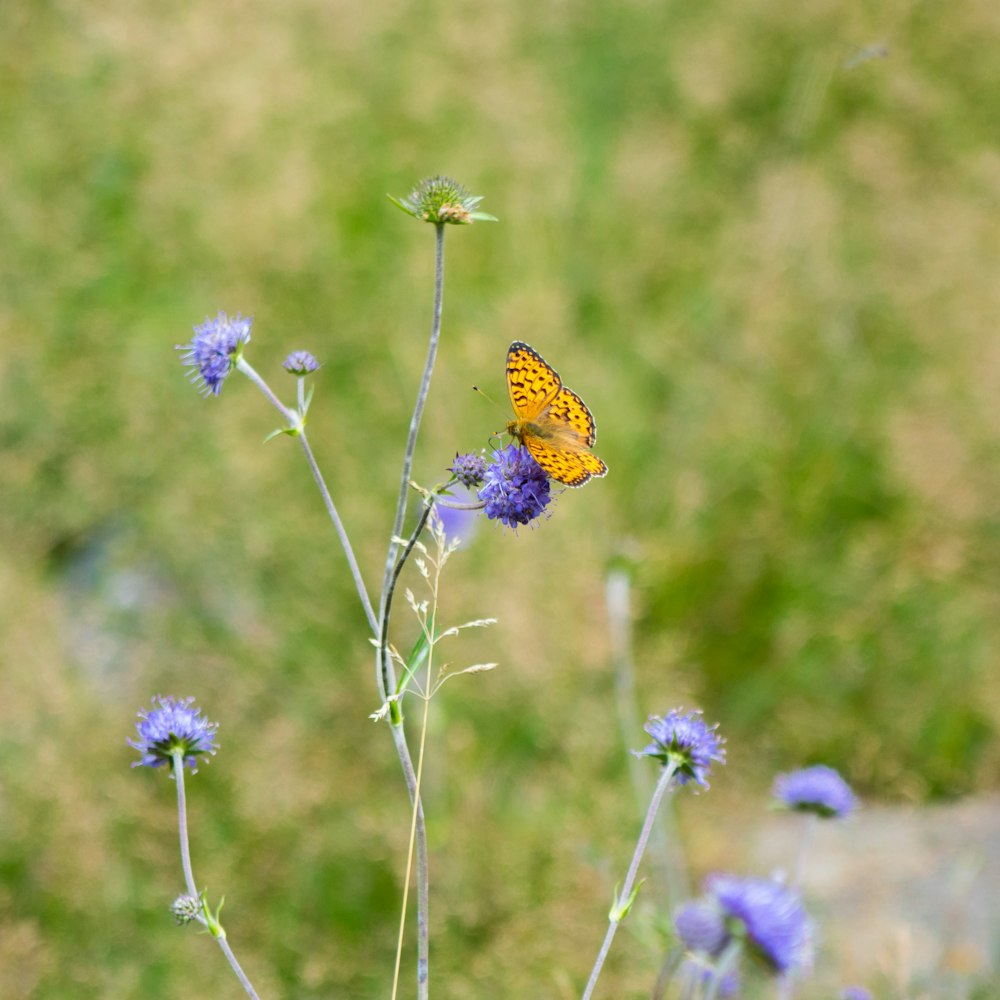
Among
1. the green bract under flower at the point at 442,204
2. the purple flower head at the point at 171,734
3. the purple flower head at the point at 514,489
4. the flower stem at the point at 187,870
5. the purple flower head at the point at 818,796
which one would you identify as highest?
the green bract under flower at the point at 442,204

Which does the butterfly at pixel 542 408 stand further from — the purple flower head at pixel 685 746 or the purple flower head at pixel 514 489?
the purple flower head at pixel 685 746

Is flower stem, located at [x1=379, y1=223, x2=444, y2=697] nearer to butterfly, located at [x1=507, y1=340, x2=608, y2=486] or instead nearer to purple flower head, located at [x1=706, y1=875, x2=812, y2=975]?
butterfly, located at [x1=507, y1=340, x2=608, y2=486]

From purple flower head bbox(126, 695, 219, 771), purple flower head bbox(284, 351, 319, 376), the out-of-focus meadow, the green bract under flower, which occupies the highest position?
the out-of-focus meadow

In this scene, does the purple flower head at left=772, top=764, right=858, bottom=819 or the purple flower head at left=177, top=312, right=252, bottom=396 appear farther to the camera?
the purple flower head at left=772, top=764, right=858, bottom=819

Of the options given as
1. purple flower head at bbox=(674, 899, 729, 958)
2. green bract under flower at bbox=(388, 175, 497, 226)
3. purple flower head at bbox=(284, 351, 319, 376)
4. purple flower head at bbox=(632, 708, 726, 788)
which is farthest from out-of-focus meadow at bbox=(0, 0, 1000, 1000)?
green bract under flower at bbox=(388, 175, 497, 226)

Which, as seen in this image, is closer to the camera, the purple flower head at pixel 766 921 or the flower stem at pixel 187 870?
the flower stem at pixel 187 870

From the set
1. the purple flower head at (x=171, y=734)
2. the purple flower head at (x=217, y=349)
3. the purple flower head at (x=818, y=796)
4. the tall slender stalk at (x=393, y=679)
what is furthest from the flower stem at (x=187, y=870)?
the purple flower head at (x=818, y=796)
